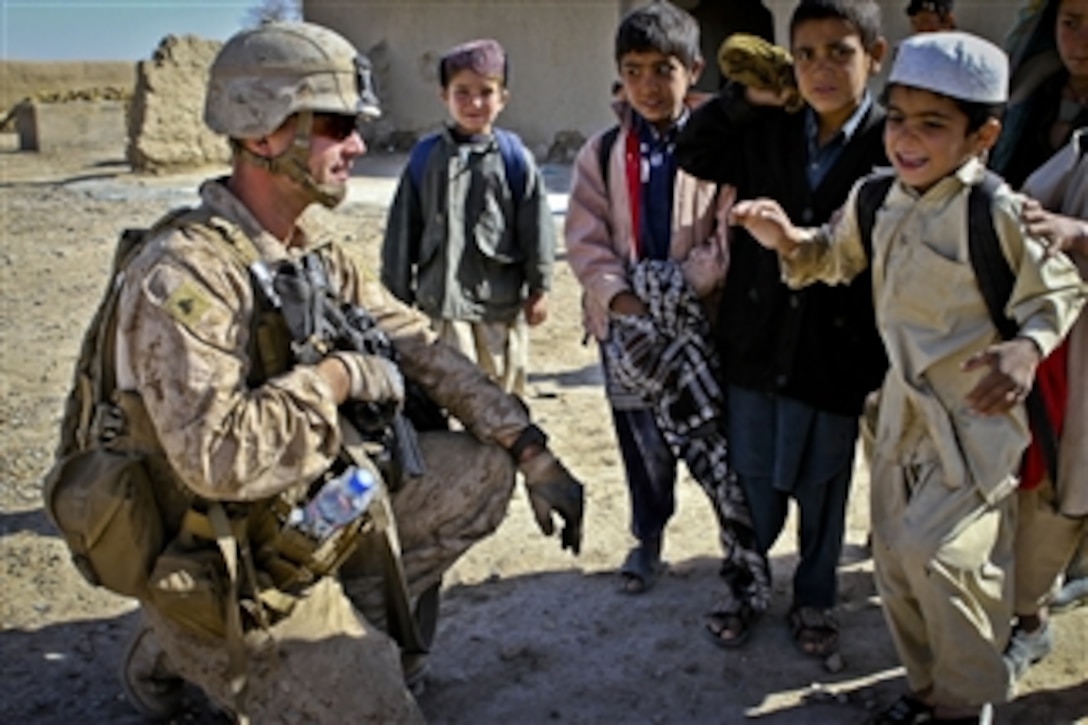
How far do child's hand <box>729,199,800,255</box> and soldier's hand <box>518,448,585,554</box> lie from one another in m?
0.82

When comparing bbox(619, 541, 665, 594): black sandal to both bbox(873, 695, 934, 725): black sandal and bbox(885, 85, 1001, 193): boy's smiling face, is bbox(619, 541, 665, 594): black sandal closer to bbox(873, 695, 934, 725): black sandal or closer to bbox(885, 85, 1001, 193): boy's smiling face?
bbox(873, 695, 934, 725): black sandal

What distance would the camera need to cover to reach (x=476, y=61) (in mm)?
4590

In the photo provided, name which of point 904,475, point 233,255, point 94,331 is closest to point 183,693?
point 94,331

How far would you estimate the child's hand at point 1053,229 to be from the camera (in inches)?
105

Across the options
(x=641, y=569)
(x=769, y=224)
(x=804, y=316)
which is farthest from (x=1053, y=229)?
(x=641, y=569)

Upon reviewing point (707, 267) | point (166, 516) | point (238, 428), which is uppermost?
point (707, 267)

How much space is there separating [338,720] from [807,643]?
1462mm

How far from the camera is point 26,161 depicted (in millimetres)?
17469

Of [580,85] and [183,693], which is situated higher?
[580,85]

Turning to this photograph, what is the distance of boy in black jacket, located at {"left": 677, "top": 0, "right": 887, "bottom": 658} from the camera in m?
3.19

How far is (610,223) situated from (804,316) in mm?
743

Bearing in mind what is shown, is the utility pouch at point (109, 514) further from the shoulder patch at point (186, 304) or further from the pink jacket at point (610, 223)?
the pink jacket at point (610, 223)

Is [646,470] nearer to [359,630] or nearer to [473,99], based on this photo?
[359,630]

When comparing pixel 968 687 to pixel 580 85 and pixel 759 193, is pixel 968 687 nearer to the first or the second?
pixel 759 193
